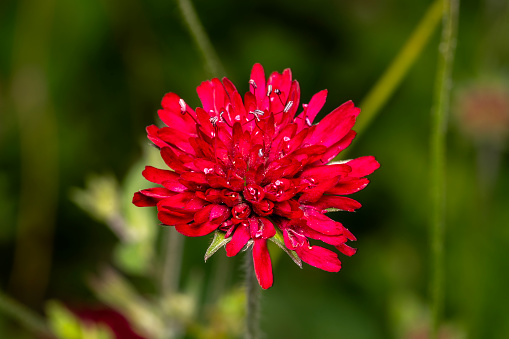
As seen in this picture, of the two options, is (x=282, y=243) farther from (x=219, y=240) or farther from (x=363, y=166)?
(x=363, y=166)

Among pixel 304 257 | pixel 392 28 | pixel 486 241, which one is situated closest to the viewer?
pixel 304 257

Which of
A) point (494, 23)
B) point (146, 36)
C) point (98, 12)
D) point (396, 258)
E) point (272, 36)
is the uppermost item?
point (98, 12)

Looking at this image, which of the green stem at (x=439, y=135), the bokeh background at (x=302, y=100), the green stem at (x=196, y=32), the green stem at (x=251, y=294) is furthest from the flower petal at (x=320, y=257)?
the bokeh background at (x=302, y=100)

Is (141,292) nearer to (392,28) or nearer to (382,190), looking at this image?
(382,190)

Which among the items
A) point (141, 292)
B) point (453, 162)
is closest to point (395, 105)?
point (453, 162)

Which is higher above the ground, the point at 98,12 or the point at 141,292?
the point at 98,12

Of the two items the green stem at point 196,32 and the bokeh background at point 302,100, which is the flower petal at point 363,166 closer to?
the green stem at point 196,32
